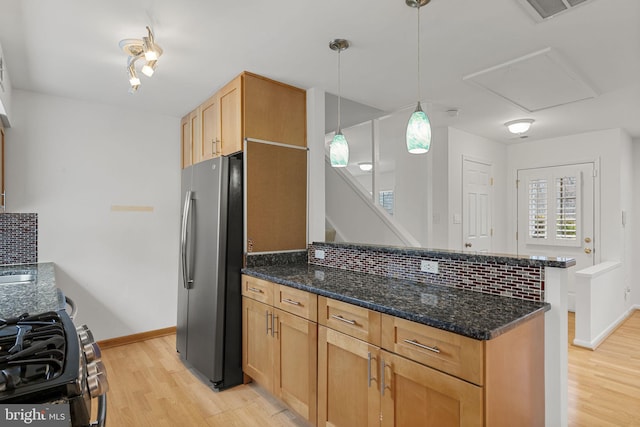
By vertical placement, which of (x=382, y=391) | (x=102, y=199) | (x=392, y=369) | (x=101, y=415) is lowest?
(x=382, y=391)

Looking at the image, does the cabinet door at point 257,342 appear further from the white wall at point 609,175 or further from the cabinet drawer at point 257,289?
the white wall at point 609,175

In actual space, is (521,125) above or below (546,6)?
below

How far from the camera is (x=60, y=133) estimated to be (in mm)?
3195

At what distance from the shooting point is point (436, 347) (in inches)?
54.8

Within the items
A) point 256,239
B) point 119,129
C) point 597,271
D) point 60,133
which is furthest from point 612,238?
point 60,133

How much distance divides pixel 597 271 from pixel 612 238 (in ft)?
3.83

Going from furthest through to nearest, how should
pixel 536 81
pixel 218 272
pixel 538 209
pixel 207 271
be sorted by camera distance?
pixel 538 209
pixel 536 81
pixel 207 271
pixel 218 272

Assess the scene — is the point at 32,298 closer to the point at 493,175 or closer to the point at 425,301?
the point at 425,301

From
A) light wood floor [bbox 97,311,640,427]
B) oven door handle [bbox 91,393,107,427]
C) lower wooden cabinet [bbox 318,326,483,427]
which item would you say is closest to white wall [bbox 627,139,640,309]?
light wood floor [bbox 97,311,640,427]

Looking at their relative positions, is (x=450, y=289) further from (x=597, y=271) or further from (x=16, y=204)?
(x=16, y=204)

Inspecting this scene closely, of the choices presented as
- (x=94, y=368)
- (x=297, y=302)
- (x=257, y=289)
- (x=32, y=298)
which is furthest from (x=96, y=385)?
(x=257, y=289)

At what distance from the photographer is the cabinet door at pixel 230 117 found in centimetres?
273

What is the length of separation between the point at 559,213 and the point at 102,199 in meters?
5.48

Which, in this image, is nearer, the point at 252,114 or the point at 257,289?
the point at 257,289
